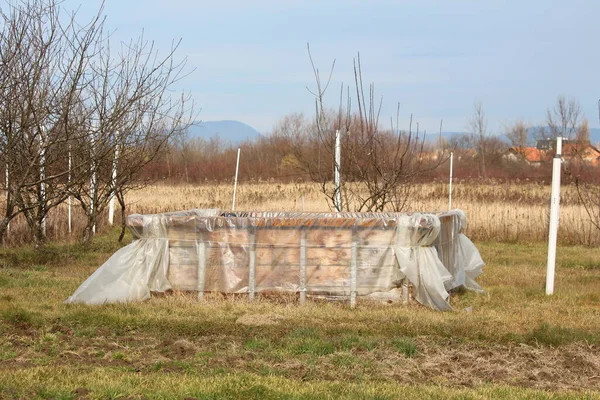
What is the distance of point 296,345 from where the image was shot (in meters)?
6.93

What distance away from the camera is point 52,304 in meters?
8.90

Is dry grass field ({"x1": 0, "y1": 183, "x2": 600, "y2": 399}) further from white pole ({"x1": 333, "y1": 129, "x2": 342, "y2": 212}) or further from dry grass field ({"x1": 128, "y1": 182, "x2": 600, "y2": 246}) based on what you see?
dry grass field ({"x1": 128, "y1": 182, "x2": 600, "y2": 246})

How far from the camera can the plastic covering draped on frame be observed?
9.04m

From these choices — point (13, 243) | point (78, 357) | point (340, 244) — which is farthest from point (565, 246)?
point (78, 357)

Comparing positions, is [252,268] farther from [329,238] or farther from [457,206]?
[457,206]

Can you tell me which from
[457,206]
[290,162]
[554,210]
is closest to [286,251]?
[554,210]

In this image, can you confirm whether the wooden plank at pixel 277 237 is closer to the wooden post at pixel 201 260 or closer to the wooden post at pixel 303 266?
the wooden post at pixel 303 266

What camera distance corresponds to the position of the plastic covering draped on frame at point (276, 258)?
356 inches

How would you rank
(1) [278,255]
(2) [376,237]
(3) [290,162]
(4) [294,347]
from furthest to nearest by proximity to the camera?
(3) [290,162], (1) [278,255], (2) [376,237], (4) [294,347]

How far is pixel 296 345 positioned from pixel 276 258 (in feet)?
7.93

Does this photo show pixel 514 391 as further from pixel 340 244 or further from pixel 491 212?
pixel 491 212

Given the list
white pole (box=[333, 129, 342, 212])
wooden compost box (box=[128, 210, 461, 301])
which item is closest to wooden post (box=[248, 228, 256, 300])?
wooden compost box (box=[128, 210, 461, 301])

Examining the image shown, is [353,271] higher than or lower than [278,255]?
lower

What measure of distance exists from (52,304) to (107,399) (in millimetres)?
4306
